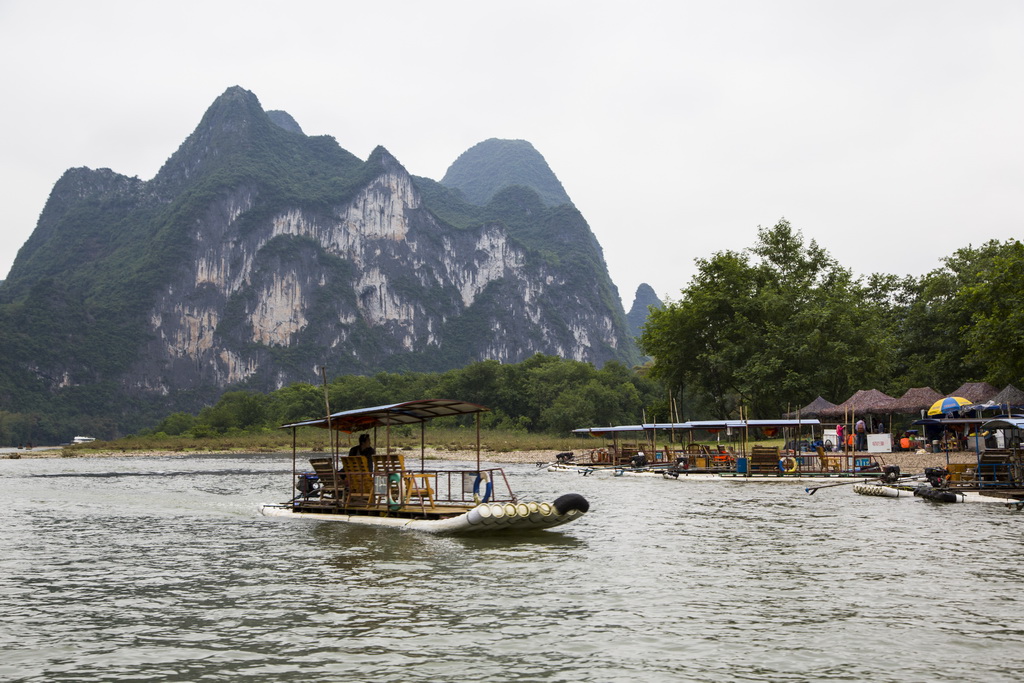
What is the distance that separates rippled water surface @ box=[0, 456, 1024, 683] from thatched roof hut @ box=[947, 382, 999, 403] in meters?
21.5

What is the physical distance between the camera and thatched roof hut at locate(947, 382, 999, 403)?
142ft

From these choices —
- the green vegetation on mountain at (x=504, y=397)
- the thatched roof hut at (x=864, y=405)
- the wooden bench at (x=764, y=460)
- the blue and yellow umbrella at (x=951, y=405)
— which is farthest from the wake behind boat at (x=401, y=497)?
the green vegetation on mountain at (x=504, y=397)

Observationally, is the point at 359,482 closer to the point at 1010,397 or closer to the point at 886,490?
the point at 886,490

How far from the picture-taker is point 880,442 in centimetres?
4475

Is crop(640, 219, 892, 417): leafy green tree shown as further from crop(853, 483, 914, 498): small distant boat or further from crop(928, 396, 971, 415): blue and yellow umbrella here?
crop(853, 483, 914, 498): small distant boat

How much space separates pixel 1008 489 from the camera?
83.4 feet

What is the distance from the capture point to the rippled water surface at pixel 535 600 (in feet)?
31.1

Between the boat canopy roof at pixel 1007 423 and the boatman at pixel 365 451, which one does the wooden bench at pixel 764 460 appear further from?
the boatman at pixel 365 451

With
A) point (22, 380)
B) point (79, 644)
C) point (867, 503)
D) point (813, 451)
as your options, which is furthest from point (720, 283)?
point (22, 380)

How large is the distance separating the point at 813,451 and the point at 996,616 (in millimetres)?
37776

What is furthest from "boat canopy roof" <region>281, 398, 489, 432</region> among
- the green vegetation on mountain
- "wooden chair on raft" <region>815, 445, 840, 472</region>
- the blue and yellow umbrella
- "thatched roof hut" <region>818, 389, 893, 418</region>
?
the green vegetation on mountain

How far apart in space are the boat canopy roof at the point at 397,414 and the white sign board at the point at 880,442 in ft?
95.9

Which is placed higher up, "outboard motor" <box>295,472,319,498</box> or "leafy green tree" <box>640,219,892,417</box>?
"leafy green tree" <box>640,219,892,417</box>

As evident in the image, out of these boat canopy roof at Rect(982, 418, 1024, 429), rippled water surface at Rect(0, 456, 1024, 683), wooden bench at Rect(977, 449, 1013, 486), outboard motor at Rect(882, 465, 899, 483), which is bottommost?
rippled water surface at Rect(0, 456, 1024, 683)
